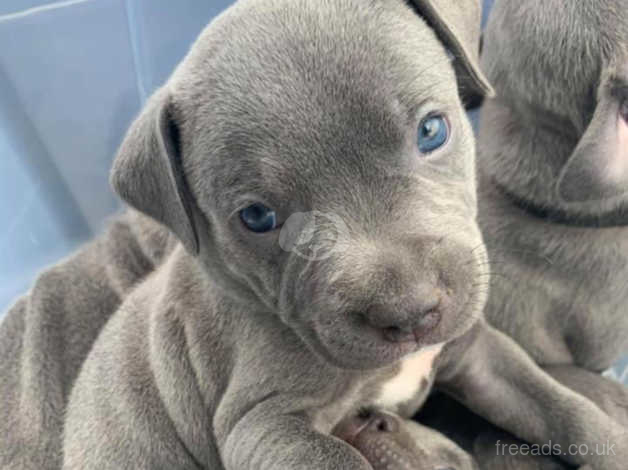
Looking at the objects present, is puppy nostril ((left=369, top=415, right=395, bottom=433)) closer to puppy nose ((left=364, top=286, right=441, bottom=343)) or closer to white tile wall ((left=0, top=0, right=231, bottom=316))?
puppy nose ((left=364, top=286, right=441, bottom=343))

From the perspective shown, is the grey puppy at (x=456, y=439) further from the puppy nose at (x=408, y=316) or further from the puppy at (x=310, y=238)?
the puppy nose at (x=408, y=316)

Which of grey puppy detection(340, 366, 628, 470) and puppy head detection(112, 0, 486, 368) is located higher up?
puppy head detection(112, 0, 486, 368)

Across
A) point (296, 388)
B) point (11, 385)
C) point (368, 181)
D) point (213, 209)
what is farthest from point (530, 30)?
point (11, 385)

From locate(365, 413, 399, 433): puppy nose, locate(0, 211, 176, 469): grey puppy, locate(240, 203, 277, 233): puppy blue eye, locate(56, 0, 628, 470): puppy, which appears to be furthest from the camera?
locate(0, 211, 176, 469): grey puppy

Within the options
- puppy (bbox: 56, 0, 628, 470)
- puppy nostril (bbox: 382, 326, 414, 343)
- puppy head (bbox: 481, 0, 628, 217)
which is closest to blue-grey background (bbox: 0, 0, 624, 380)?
puppy head (bbox: 481, 0, 628, 217)

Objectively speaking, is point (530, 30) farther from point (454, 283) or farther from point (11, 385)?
point (11, 385)

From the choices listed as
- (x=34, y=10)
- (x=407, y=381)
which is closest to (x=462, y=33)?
(x=407, y=381)

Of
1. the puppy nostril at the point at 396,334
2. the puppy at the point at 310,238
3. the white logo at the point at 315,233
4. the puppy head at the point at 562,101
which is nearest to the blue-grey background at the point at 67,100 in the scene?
the puppy head at the point at 562,101
